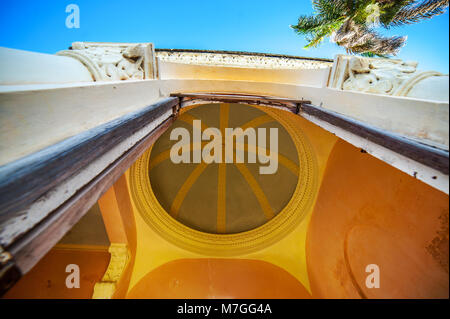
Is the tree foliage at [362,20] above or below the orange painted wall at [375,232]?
above

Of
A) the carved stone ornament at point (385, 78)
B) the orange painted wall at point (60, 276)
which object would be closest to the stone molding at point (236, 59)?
the carved stone ornament at point (385, 78)

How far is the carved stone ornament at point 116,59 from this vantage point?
2094mm

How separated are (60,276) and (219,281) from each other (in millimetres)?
3794

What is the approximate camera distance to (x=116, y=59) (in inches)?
90.7

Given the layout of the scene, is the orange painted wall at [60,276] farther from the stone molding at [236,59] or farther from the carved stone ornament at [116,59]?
the stone molding at [236,59]

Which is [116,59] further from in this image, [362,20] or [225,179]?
[362,20]

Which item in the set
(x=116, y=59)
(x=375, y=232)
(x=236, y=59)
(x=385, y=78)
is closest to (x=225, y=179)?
(x=236, y=59)

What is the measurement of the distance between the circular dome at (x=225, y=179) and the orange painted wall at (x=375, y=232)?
0.81 m

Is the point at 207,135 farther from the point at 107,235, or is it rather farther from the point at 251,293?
the point at 251,293

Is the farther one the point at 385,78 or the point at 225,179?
the point at 225,179

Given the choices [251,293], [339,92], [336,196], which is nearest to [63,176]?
[339,92]

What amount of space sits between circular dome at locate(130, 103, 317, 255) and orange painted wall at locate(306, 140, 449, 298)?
0.81 metres

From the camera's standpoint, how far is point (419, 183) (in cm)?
311

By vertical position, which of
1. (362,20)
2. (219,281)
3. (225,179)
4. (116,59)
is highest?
(362,20)
